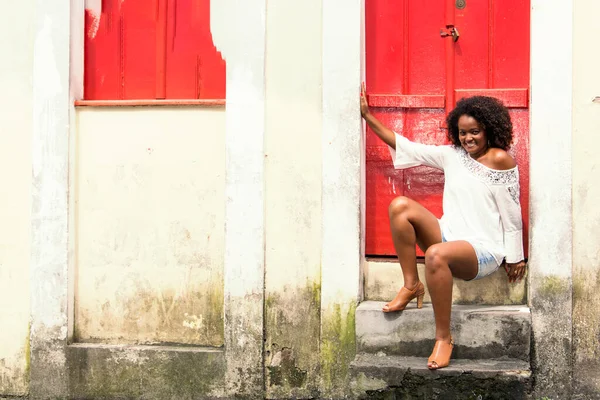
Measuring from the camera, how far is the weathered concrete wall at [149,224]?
5.32 metres

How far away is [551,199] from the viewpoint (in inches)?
191

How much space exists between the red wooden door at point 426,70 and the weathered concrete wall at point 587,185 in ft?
1.35

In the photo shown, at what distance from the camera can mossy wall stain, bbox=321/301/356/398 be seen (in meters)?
5.07

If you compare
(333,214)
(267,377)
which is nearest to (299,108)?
(333,214)

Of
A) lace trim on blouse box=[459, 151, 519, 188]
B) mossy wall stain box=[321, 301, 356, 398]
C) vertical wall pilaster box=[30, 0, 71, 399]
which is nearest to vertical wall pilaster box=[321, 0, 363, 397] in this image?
mossy wall stain box=[321, 301, 356, 398]

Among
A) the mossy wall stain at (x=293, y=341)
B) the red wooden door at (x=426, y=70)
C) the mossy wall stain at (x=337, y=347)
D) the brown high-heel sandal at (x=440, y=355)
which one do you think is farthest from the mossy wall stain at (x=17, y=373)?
the brown high-heel sandal at (x=440, y=355)

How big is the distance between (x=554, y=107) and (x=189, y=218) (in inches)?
95.0

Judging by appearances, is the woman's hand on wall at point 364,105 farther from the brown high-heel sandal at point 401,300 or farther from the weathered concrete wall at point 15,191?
the weathered concrete wall at point 15,191

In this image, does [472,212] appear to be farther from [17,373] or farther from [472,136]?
[17,373]

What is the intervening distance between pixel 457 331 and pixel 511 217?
2.51 ft

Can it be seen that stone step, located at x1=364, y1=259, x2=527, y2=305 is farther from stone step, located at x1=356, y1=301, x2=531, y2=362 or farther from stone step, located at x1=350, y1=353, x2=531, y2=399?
stone step, located at x1=350, y1=353, x2=531, y2=399

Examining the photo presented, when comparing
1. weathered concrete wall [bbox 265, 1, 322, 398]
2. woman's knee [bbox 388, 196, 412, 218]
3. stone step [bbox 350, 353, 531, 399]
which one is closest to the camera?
stone step [bbox 350, 353, 531, 399]

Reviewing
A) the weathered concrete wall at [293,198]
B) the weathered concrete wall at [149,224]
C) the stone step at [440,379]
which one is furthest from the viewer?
the weathered concrete wall at [149,224]

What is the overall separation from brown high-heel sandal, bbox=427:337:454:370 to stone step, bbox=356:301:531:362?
18cm
